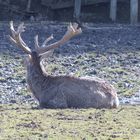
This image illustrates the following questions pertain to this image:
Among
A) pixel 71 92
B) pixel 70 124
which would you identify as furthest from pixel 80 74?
pixel 70 124

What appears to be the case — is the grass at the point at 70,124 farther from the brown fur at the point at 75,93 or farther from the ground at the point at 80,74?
the brown fur at the point at 75,93

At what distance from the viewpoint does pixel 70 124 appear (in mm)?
10898

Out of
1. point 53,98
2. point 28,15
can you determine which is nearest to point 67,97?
point 53,98

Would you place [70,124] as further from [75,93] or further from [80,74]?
[80,74]

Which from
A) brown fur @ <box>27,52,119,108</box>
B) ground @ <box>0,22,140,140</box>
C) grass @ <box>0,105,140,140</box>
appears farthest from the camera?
brown fur @ <box>27,52,119,108</box>

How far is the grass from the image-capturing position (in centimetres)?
991

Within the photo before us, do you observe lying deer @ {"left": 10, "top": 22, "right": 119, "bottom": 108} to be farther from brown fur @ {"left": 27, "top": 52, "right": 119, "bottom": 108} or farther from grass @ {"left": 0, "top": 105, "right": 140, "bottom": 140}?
grass @ {"left": 0, "top": 105, "right": 140, "bottom": 140}

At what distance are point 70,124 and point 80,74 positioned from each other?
628 centimetres

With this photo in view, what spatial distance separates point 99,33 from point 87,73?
629 cm

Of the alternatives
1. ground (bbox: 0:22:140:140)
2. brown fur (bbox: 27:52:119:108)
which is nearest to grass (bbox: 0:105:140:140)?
ground (bbox: 0:22:140:140)

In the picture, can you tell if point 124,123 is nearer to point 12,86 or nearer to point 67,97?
point 67,97

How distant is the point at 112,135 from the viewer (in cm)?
999

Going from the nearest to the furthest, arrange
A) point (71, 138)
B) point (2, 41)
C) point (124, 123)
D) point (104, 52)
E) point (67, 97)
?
1. point (71, 138)
2. point (124, 123)
3. point (67, 97)
4. point (104, 52)
5. point (2, 41)

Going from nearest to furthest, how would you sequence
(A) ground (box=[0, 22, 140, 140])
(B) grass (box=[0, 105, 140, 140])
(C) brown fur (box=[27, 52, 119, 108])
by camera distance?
(B) grass (box=[0, 105, 140, 140]), (A) ground (box=[0, 22, 140, 140]), (C) brown fur (box=[27, 52, 119, 108])
